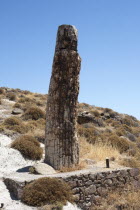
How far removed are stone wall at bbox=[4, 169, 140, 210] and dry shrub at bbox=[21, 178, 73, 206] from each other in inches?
12.2

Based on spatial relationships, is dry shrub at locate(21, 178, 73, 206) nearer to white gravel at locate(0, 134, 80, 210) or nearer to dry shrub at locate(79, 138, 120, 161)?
white gravel at locate(0, 134, 80, 210)

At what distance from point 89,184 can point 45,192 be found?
73.4 inches

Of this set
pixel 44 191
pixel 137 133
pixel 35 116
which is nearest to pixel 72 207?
pixel 44 191

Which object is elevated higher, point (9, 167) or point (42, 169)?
point (42, 169)

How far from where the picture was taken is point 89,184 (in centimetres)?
891

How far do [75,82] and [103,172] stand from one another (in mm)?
3261

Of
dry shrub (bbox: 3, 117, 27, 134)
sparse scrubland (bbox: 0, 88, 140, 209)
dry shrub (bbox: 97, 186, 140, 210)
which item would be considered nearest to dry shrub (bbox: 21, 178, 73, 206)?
sparse scrubland (bbox: 0, 88, 140, 209)

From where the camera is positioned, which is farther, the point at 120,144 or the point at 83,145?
the point at 120,144

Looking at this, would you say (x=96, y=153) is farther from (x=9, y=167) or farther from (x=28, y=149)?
(x=9, y=167)

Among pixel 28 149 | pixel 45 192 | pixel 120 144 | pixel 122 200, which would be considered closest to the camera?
pixel 45 192

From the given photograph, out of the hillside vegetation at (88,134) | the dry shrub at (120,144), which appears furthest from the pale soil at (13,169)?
the dry shrub at (120,144)

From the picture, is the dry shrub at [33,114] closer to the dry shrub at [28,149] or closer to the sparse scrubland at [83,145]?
the sparse scrubland at [83,145]

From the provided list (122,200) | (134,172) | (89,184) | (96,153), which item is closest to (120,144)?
(96,153)

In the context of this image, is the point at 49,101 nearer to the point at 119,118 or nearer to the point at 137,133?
the point at 137,133
